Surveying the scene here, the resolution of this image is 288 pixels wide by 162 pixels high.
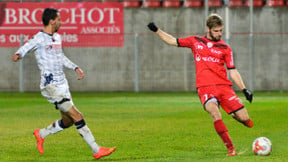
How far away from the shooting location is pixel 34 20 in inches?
1574

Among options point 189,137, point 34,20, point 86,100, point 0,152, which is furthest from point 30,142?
point 34,20

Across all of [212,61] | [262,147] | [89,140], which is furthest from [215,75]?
[89,140]

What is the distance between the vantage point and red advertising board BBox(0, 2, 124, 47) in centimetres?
3884

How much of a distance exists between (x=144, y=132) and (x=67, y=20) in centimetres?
2240

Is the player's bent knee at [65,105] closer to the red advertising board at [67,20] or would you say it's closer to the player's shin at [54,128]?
the player's shin at [54,128]

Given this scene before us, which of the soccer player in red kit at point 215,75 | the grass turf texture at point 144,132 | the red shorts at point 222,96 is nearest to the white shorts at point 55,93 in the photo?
the grass turf texture at point 144,132

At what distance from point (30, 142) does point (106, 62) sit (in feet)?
72.4

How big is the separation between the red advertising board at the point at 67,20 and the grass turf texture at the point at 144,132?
10.5 m

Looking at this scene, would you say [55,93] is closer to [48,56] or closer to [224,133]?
[48,56]

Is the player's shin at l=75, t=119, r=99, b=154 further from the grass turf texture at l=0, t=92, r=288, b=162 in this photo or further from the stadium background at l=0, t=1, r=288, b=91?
the stadium background at l=0, t=1, r=288, b=91

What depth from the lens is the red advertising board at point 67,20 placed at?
38.8m

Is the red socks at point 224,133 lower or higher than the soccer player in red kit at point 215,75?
Answer: lower

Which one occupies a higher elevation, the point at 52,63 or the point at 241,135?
the point at 52,63

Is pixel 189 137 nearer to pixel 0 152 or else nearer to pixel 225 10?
pixel 0 152
